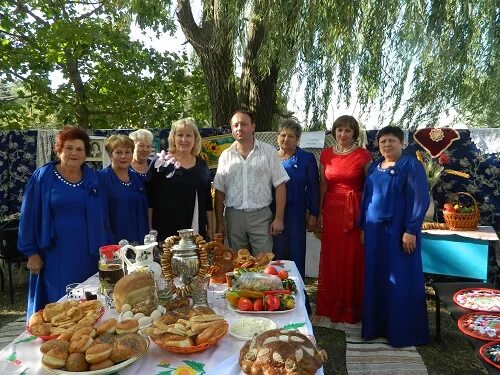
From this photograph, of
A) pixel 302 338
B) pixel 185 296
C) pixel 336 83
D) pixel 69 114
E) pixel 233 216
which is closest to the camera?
pixel 302 338

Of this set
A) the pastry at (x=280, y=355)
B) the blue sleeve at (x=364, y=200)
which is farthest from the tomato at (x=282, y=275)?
the blue sleeve at (x=364, y=200)

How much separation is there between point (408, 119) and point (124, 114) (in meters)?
5.62

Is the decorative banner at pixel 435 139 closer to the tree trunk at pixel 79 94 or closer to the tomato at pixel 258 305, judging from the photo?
the tomato at pixel 258 305

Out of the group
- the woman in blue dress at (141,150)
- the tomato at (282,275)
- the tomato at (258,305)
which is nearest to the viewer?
the tomato at (258,305)

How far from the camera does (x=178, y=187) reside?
299 centimetres

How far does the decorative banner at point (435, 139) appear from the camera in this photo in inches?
175

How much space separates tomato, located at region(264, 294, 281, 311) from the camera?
175 cm

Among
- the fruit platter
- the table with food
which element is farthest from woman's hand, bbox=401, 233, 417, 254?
the fruit platter

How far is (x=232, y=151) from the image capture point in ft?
10.7

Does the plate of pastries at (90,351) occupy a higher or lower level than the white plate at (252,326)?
higher

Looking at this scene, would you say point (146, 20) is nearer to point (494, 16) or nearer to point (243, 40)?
point (243, 40)

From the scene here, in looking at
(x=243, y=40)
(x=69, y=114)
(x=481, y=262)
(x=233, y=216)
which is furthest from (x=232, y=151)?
(x=69, y=114)

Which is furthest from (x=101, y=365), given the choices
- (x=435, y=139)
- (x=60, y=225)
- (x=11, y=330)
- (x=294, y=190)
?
(x=435, y=139)

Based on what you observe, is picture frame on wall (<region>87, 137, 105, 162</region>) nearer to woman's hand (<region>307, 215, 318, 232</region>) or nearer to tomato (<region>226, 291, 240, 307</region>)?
woman's hand (<region>307, 215, 318, 232</region>)
